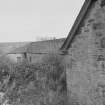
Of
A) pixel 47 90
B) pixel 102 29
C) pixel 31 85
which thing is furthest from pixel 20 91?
pixel 102 29

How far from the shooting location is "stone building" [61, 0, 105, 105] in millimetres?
7770

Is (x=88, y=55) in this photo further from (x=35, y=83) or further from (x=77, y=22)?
(x=35, y=83)

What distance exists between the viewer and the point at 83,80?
843 cm

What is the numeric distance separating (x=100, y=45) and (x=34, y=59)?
52.3ft

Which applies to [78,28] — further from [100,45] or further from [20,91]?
[20,91]

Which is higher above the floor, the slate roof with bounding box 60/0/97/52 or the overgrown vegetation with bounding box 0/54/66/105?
the slate roof with bounding box 60/0/97/52

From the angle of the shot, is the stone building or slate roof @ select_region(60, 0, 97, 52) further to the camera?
slate roof @ select_region(60, 0, 97, 52)

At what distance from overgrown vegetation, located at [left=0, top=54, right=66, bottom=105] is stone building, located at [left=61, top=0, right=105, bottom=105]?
4.52ft

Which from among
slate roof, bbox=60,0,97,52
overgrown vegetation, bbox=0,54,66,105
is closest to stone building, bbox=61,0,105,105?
slate roof, bbox=60,0,97,52

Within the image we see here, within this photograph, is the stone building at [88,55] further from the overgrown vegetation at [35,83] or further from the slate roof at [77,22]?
the overgrown vegetation at [35,83]

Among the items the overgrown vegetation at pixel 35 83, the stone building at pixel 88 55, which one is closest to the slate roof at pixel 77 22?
the stone building at pixel 88 55

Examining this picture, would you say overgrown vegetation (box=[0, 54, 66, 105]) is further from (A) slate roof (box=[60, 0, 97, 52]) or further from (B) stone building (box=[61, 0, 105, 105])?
(A) slate roof (box=[60, 0, 97, 52])

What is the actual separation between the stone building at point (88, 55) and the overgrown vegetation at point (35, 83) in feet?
4.52

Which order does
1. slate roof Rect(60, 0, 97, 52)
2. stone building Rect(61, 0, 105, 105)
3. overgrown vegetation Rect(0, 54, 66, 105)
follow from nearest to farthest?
stone building Rect(61, 0, 105, 105)
slate roof Rect(60, 0, 97, 52)
overgrown vegetation Rect(0, 54, 66, 105)
